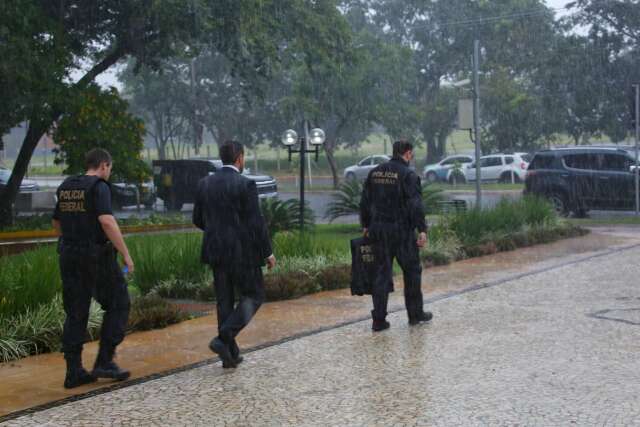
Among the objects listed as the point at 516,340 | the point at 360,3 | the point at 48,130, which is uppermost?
the point at 360,3

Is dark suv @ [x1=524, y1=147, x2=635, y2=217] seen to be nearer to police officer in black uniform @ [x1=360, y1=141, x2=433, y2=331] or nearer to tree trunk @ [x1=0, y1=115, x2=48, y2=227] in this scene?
tree trunk @ [x1=0, y1=115, x2=48, y2=227]

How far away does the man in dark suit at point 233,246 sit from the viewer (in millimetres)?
7590

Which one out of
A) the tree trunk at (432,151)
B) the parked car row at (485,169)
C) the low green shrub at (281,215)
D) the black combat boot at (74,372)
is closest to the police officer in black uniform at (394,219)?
the black combat boot at (74,372)

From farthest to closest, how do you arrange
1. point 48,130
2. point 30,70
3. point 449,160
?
point 449,160 < point 48,130 < point 30,70

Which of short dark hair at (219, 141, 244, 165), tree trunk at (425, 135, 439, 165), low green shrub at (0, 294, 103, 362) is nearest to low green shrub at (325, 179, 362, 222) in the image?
low green shrub at (0, 294, 103, 362)

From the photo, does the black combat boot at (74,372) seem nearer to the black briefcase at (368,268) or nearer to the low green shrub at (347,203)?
the black briefcase at (368,268)

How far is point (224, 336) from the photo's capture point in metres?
7.59

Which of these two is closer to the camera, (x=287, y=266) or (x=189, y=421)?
(x=189, y=421)

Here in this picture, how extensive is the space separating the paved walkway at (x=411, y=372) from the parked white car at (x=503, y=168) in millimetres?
33322

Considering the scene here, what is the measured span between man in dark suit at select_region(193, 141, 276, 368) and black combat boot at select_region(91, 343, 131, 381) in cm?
70

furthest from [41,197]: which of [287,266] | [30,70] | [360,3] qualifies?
[360,3]

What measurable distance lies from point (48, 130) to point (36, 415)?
56.4 feet

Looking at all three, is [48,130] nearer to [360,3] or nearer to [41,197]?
[41,197]

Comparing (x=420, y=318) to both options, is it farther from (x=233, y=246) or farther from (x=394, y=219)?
(x=233, y=246)
